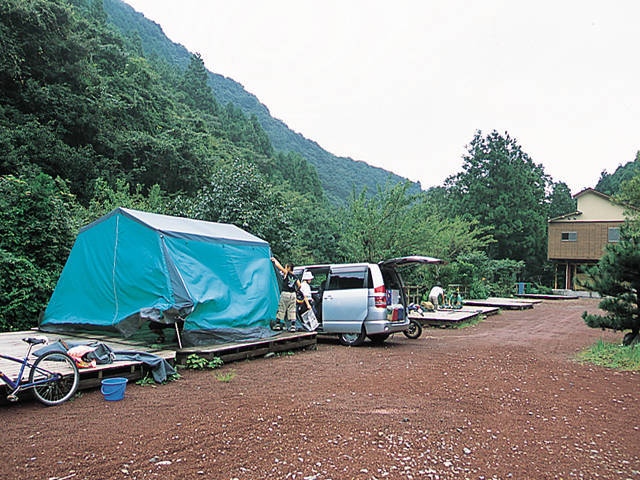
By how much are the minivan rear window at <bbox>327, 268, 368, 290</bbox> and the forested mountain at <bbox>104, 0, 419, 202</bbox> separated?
46.2 metres

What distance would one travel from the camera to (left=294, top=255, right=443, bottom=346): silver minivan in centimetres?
905

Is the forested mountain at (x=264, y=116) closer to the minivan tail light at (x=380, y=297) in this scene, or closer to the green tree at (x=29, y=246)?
the green tree at (x=29, y=246)

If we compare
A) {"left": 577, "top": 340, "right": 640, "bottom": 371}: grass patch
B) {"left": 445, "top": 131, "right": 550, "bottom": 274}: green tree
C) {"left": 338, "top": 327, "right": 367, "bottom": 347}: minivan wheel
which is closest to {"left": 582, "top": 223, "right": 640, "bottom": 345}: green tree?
{"left": 577, "top": 340, "right": 640, "bottom": 371}: grass patch

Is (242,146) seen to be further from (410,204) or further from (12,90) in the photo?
(410,204)

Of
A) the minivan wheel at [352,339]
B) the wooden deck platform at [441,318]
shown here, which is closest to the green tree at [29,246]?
the minivan wheel at [352,339]

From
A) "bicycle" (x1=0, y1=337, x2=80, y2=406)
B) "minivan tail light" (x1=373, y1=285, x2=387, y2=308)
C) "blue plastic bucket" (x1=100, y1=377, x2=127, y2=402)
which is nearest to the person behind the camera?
"bicycle" (x1=0, y1=337, x2=80, y2=406)

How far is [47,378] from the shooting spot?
4.98m

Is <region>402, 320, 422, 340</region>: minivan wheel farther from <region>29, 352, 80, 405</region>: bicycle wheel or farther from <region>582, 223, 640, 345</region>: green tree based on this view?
<region>29, 352, 80, 405</region>: bicycle wheel

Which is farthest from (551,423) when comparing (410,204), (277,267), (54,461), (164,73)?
(164,73)

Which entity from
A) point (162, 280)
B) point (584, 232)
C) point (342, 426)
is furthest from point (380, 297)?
point (584, 232)

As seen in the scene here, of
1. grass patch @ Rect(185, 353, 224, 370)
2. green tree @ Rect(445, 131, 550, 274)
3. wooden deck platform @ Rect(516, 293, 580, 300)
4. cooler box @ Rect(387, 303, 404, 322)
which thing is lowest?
grass patch @ Rect(185, 353, 224, 370)

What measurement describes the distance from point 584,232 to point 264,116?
5208cm

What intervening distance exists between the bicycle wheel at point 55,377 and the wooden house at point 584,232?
34.4 m

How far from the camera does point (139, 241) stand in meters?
7.70
